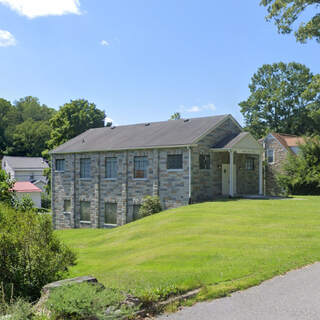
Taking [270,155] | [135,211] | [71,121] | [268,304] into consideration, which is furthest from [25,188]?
[268,304]

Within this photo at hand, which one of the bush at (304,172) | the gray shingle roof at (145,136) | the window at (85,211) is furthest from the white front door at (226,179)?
the window at (85,211)

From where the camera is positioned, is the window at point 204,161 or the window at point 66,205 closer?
the window at point 204,161

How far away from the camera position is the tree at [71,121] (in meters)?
51.8

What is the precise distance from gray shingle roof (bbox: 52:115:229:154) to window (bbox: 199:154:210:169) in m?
1.53

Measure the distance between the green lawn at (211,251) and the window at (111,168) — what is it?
1011 centimetres

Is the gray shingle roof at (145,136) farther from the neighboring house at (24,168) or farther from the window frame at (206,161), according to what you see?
the neighboring house at (24,168)

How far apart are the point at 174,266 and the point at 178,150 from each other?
17.4 m

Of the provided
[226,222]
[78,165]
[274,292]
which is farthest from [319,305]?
[78,165]

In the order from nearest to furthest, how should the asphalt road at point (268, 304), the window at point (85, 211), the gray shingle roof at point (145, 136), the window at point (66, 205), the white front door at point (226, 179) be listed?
the asphalt road at point (268, 304)
the gray shingle roof at point (145, 136)
the white front door at point (226, 179)
the window at point (85, 211)
the window at point (66, 205)

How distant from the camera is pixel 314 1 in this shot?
84.8ft

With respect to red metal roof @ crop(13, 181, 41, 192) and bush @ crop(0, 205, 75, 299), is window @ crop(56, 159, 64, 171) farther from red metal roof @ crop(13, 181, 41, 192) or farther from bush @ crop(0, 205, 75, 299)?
bush @ crop(0, 205, 75, 299)

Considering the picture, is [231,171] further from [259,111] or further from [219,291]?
[259,111]

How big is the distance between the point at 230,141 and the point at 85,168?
11.9 meters

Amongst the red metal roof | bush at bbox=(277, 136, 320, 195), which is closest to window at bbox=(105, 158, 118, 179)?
bush at bbox=(277, 136, 320, 195)
